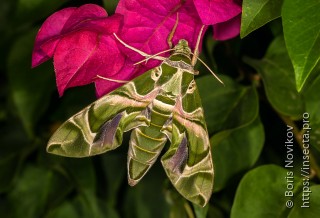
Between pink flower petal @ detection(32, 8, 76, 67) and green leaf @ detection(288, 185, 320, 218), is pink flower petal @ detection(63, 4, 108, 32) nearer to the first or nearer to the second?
pink flower petal @ detection(32, 8, 76, 67)

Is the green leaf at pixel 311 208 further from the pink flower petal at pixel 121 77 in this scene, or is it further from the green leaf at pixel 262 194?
the pink flower petal at pixel 121 77

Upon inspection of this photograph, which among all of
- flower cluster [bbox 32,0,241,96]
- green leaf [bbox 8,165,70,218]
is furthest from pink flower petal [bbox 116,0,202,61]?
green leaf [bbox 8,165,70,218]

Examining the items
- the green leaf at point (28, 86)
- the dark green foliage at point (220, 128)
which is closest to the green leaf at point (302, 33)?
the dark green foliage at point (220, 128)

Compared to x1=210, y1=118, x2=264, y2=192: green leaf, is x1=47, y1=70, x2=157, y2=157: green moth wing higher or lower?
higher

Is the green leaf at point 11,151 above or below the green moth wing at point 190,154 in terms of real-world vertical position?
below

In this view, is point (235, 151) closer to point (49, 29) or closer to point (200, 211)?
point (200, 211)

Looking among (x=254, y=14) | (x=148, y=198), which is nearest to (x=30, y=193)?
(x=148, y=198)
